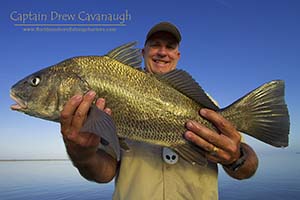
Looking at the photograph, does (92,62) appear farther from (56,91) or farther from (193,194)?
(193,194)

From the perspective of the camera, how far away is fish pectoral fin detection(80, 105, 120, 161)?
2793 mm

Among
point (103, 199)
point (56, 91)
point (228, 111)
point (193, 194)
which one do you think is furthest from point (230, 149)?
point (103, 199)

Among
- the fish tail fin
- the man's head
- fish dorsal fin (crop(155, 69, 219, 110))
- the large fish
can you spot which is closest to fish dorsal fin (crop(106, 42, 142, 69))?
the large fish

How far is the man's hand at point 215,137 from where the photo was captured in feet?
10.1

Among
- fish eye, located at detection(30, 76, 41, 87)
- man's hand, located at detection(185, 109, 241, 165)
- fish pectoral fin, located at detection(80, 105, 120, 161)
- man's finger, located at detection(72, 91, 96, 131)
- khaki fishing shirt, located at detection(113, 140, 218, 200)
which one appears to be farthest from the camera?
khaki fishing shirt, located at detection(113, 140, 218, 200)

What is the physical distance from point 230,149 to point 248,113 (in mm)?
429

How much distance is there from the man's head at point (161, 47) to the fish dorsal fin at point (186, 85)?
5.14 feet

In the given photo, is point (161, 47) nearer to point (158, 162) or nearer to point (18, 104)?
point (158, 162)

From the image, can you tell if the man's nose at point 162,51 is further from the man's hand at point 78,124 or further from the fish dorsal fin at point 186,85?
the man's hand at point 78,124

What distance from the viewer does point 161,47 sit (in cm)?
495

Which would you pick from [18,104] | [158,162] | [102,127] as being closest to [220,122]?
[158,162]

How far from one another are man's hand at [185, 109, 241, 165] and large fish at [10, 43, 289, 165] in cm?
9

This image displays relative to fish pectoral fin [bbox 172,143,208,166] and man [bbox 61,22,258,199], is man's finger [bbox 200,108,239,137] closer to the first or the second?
man [bbox 61,22,258,199]

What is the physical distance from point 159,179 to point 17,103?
5.99 feet
